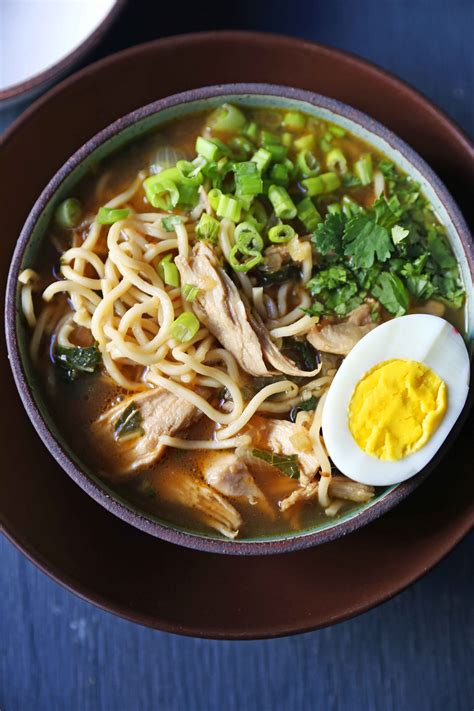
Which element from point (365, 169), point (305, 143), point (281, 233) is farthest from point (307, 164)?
point (281, 233)

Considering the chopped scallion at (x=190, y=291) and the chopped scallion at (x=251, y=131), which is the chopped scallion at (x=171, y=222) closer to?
the chopped scallion at (x=190, y=291)

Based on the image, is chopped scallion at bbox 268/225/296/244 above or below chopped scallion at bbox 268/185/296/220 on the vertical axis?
below

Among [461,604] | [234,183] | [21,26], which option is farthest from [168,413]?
A: [21,26]

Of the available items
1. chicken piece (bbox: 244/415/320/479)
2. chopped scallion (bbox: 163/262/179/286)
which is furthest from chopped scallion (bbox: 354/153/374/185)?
chicken piece (bbox: 244/415/320/479)

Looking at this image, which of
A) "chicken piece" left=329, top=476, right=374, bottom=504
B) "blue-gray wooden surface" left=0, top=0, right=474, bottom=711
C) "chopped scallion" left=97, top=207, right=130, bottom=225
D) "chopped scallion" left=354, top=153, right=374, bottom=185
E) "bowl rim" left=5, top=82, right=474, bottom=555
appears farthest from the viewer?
"blue-gray wooden surface" left=0, top=0, right=474, bottom=711

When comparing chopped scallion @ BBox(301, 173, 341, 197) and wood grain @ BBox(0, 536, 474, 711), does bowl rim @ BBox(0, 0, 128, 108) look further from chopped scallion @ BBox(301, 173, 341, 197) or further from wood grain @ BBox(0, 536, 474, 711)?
wood grain @ BBox(0, 536, 474, 711)

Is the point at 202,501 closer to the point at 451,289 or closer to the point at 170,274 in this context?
the point at 170,274

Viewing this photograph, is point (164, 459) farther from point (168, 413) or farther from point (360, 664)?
point (360, 664)

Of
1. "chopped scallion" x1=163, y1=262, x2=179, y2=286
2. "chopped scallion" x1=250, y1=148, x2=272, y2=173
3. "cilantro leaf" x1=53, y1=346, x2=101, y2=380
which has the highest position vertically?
"chopped scallion" x1=250, y1=148, x2=272, y2=173
